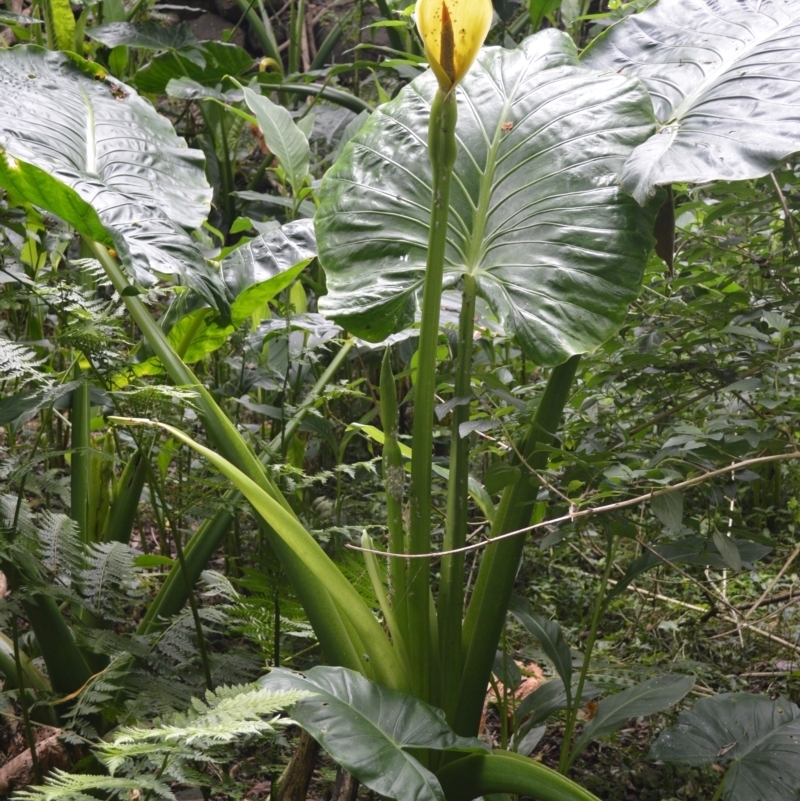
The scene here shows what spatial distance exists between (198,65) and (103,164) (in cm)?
131

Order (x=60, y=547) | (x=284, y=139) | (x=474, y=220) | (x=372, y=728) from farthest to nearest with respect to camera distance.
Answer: (x=284, y=139) < (x=474, y=220) < (x=60, y=547) < (x=372, y=728)

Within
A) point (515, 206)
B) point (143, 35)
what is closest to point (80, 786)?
point (515, 206)

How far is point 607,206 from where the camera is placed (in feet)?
3.66

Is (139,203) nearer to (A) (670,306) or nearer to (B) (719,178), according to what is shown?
(B) (719,178)

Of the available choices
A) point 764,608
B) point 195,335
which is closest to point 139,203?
point 195,335

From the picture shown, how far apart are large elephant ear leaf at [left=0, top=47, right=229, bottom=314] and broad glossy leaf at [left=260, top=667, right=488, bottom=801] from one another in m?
0.51

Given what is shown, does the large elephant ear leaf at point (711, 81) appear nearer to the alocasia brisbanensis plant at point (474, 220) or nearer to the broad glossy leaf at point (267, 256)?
the alocasia brisbanensis plant at point (474, 220)

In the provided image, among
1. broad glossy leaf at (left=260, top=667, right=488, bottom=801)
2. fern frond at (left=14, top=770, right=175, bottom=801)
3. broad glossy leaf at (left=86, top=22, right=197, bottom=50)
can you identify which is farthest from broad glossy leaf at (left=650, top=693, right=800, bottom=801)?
broad glossy leaf at (left=86, top=22, right=197, bottom=50)

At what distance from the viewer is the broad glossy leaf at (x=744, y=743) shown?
97 centimetres

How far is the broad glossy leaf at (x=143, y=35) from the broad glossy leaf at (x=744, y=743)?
6.78ft

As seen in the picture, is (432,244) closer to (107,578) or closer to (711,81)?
(711,81)

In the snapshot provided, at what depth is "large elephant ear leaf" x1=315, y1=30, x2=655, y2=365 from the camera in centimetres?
110

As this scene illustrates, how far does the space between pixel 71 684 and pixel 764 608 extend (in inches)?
54.7

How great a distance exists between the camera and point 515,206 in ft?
3.99
